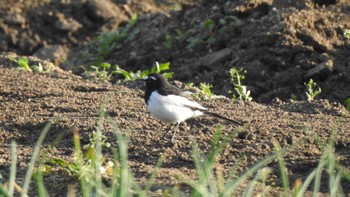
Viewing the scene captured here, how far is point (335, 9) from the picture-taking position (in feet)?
37.0

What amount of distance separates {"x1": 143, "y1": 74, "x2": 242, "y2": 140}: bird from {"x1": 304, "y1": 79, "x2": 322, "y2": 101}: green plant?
5.65 ft

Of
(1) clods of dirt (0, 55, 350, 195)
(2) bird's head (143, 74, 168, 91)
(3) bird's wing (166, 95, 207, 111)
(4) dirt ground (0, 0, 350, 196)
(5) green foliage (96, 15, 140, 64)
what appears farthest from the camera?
(5) green foliage (96, 15, 140, 64)

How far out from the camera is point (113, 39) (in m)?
12.8

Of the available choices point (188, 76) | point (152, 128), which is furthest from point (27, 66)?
point (152, 128)

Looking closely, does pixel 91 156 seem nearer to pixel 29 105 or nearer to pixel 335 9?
pixel 29 105

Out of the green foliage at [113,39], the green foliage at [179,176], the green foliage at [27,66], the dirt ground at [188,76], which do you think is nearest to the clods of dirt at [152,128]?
the dirt ground at [188,76]

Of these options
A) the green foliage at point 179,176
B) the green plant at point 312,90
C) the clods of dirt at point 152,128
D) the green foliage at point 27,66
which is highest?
the green foliage at point 27,66

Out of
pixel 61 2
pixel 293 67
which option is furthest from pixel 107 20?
pixel 293 67

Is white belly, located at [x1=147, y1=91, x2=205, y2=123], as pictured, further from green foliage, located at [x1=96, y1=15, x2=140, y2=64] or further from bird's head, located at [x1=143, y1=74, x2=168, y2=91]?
green foliage, located at [x1=96, y1=15, x2=140, y2=64]

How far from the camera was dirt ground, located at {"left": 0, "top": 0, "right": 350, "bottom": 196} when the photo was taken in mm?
6836

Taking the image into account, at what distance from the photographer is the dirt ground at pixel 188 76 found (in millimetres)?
6836

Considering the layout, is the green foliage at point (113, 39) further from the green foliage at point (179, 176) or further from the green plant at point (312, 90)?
the green foliage at point (179, 176)

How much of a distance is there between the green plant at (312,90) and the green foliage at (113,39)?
362cm

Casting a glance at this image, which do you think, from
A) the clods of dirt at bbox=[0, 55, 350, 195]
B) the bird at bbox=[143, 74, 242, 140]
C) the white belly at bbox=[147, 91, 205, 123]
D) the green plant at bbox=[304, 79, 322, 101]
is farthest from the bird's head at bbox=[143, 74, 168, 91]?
the green plant at bbox=[304, 79, 322, 101]
